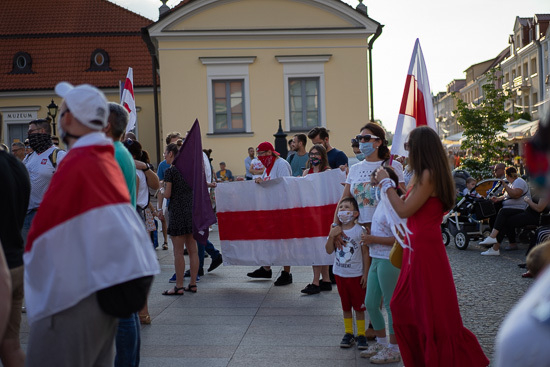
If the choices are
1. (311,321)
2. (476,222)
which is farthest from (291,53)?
(311,321)

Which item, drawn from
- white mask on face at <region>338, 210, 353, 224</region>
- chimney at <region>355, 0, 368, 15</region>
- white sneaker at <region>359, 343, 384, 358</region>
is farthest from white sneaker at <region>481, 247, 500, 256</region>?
chimney at <region>355, 0, 368, 15</region>

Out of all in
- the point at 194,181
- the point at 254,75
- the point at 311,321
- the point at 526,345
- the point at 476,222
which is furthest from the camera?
the point at 254,75

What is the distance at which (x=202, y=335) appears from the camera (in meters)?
7.13

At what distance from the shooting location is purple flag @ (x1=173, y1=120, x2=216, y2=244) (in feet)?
31.0

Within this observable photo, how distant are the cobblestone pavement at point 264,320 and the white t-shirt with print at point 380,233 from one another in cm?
92

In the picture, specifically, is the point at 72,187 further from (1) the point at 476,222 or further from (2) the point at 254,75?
(2) the point at 254,75

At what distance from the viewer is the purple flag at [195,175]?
945 centimetres

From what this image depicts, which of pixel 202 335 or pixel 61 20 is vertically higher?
pixel 61 20

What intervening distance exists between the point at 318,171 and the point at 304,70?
17893 mm

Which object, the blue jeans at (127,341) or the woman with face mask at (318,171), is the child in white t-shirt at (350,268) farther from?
the woman with face mask at (318,171)

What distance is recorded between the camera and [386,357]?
5.99m

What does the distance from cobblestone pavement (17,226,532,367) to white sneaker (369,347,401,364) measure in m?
0.07

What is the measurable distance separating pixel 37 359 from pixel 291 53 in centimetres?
2438

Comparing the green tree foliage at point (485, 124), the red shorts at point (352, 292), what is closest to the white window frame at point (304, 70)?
the green tree foliage at point (485, 124)
